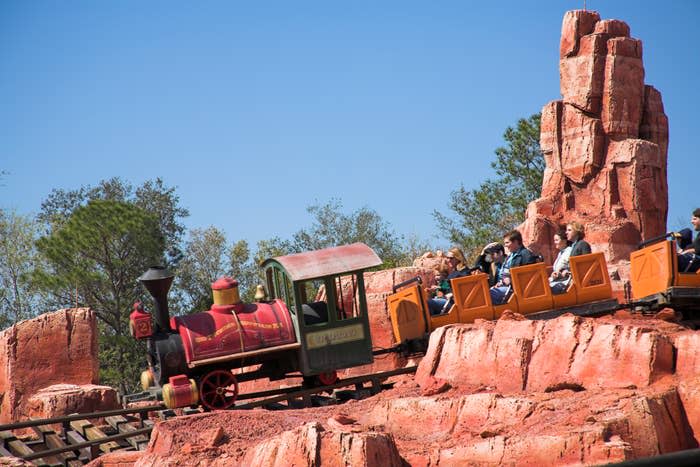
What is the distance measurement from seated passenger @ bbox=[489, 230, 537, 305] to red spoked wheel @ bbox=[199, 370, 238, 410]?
13.3ft

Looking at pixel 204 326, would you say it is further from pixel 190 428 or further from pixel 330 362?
pixel 190 428

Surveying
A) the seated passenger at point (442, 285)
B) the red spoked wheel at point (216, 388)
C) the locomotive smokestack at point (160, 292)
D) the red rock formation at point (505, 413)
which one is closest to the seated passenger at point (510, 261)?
the seated passenger at point (442, 285)

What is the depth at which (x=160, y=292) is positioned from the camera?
45.0 ft

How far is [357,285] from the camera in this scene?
46.3ft

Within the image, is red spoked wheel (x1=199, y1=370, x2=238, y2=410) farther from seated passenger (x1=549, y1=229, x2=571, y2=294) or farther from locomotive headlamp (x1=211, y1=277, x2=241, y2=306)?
seated passenger (x1=549, y1=229, x2=571, y2=294)

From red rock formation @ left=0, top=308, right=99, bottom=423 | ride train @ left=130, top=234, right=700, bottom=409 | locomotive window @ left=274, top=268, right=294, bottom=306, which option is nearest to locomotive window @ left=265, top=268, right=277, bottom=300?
locomotive window @ left=274, top=268, right=294, bottom=306

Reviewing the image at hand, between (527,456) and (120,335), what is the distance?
25.4 metres

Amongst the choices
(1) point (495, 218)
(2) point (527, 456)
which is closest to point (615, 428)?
(2) point (527, 456)

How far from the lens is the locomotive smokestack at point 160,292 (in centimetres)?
1363

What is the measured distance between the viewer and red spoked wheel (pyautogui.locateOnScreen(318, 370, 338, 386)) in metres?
14.3

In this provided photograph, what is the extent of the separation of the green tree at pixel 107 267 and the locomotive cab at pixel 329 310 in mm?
18323

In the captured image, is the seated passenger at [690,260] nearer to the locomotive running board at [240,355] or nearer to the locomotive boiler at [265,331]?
Result: the locomotive boiler at [265,331]

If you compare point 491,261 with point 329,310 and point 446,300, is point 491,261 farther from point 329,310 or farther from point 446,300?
point 329,310

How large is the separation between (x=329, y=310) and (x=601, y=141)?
44.6ft
